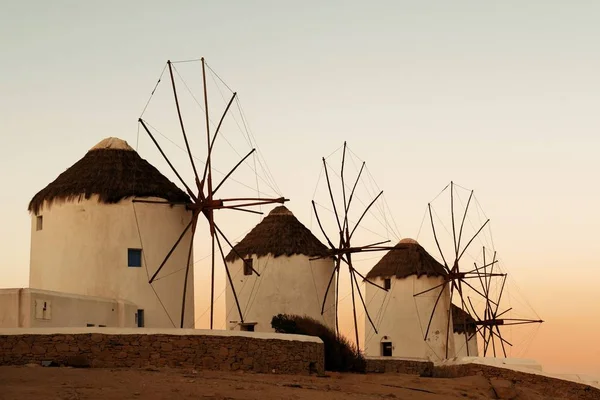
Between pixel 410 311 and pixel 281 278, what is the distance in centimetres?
829

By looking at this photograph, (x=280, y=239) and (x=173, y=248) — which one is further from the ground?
(x=280, y=239)

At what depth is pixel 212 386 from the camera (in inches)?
683

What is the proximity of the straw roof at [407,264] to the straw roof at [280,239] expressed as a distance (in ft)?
20.1

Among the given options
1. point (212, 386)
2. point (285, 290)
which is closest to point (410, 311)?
point (285, 290)

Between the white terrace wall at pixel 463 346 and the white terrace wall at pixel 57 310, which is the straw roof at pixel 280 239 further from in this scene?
the white terrace wall at pixel 463 346

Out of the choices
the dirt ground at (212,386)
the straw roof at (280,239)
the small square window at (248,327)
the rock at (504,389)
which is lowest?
the rock at (504,389)

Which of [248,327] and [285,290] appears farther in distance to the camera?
[248,327]

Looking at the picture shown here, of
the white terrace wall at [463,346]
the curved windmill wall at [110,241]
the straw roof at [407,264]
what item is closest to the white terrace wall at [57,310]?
the curved windmill wall at [110,241]

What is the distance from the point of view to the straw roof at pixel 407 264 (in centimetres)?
4338

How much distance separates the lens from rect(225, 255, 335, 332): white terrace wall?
122 feet

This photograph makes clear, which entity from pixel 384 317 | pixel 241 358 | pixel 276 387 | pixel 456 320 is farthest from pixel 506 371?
pixel 456 320

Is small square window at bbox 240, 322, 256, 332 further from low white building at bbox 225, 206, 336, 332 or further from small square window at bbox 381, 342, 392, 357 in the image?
small square window at bbox 381, 342, 392, 357

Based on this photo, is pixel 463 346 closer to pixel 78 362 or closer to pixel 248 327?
pixel 248 327

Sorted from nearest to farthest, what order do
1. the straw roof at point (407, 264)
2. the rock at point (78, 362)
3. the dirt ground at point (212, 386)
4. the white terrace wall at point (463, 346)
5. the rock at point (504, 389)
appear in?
the dirt ground at point (212, 386), the rock at point (78, 362), the rock at point (504, 389), the straw roof at point (407, 264), the white terrace wall at point (463, 346)
